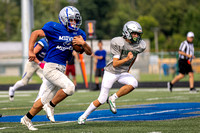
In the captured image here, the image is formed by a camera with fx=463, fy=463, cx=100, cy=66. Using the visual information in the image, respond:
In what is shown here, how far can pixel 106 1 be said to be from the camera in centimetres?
8488

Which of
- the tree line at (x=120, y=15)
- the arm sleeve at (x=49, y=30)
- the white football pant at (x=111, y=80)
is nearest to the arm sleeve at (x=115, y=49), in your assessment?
the white football pant at (x=111, y=80)

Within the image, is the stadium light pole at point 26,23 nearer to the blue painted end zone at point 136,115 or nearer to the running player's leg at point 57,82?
the blue painted end zone at point 136,115

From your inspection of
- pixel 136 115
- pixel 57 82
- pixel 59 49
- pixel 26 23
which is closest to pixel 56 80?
pixel 57 82

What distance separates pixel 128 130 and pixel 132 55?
146 cm

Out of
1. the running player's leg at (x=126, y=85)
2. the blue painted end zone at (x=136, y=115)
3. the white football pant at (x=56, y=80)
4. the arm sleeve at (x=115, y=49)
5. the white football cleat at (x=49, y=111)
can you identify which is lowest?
the blue painted end zone at (x=136, y=115)

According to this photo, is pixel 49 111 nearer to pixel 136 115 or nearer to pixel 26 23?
pixel 136 115

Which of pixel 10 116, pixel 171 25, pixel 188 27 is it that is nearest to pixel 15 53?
pixel 188 27

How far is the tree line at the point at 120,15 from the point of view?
7188cm

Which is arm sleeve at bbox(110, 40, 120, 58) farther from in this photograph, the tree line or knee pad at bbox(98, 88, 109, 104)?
the tree line

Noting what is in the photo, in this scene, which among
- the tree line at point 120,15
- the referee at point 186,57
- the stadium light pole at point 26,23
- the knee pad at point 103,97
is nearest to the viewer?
the knee pad at point 103,97

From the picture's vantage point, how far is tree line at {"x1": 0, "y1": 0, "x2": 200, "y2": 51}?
7188 centimetres

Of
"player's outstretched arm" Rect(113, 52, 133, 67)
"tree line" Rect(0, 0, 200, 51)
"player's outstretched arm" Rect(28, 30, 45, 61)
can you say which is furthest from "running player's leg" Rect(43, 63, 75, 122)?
"tree line" Rect(0, 0, 200, 51)

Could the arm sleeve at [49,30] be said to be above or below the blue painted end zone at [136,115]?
above

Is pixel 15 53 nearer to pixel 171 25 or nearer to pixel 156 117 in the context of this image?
pixel 171 25
